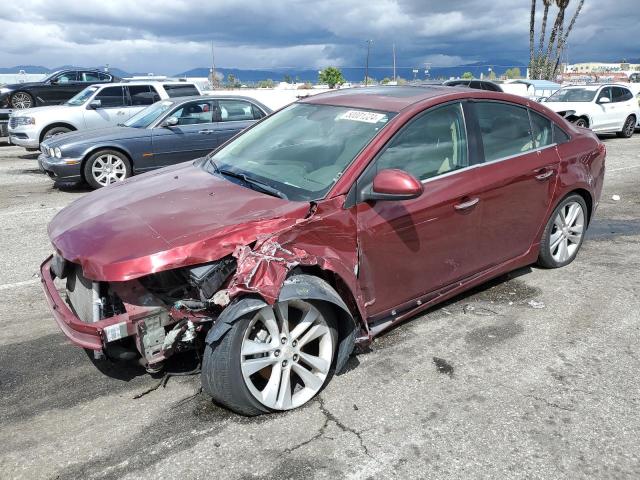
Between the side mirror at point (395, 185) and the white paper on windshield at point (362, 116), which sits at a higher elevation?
the white paper on windshield at point (362, 116)

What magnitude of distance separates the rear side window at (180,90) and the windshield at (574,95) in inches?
416

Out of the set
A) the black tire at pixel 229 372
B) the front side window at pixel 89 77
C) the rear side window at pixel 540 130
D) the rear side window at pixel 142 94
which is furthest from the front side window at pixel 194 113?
the front side window at pixel 89 77

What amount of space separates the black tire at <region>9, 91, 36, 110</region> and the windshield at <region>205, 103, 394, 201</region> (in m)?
14.6

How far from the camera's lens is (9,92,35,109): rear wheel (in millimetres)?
16155

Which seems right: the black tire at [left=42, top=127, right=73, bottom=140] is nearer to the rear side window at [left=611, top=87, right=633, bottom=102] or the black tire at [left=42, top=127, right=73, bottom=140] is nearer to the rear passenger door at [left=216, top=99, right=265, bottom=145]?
the rear passenger door at [left=216, top=99, right=265, bottom=145]

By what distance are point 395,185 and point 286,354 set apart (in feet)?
3.72

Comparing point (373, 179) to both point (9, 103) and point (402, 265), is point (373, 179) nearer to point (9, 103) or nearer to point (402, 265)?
point (402, 265)

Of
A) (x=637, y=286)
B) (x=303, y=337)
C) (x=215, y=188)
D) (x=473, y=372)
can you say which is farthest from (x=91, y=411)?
(x=637, y=286)

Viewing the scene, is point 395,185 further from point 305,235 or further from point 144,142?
point 144,142

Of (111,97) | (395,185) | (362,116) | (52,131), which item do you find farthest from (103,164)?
(395,185)

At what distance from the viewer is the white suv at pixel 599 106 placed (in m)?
16.0

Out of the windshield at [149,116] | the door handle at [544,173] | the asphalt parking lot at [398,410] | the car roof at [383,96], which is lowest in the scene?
the asphalt parking lot at [398,410]

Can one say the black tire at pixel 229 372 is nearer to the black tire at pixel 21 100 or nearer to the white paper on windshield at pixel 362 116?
the white paper on windshield at pixel 362 116

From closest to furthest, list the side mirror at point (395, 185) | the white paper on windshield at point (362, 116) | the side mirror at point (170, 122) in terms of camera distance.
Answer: the side mirror at point (395, 185) < the white paper on windshield at point (362, 116) < the side mirror at point (170, 122)
